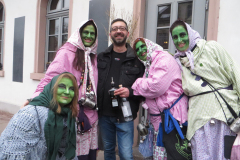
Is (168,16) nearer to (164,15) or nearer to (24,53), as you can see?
(164,15)

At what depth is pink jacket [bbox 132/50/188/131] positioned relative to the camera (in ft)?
6.58

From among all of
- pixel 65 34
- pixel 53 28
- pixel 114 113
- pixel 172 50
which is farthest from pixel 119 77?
pixel 53 28

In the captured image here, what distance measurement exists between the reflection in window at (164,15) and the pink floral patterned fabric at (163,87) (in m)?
1.90

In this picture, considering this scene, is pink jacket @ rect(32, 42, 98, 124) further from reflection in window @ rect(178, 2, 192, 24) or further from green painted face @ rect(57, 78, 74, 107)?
reflection in window @ rect(178, 2, 192, 24)

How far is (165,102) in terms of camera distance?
81.4 inches

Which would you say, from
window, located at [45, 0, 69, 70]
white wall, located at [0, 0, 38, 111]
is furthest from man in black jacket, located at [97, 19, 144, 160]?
white wall, located at [0, 0, 38, 111]

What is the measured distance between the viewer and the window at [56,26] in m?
5.86

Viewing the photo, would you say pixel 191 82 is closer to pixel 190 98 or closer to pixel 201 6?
pixel 190 98

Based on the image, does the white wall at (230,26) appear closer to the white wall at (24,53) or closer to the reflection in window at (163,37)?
the reflection in window at (163,37)

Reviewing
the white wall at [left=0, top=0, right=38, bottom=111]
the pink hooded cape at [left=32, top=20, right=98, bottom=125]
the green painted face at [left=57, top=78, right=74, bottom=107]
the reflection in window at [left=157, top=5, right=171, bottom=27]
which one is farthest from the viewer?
the white wall at [left=0, top=0, right=38, bottom=111]

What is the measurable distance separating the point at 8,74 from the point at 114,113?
603cm

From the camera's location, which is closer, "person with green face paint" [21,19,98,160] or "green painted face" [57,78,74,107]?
"green painted face" [57,78,74,107]

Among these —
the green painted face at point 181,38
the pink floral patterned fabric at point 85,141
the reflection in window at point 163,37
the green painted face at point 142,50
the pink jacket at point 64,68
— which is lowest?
the pink floral patterned fabric at point 85,141

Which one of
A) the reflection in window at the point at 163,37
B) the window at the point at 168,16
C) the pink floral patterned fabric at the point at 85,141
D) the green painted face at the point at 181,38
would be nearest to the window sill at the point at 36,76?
the window at the point at 168,16
